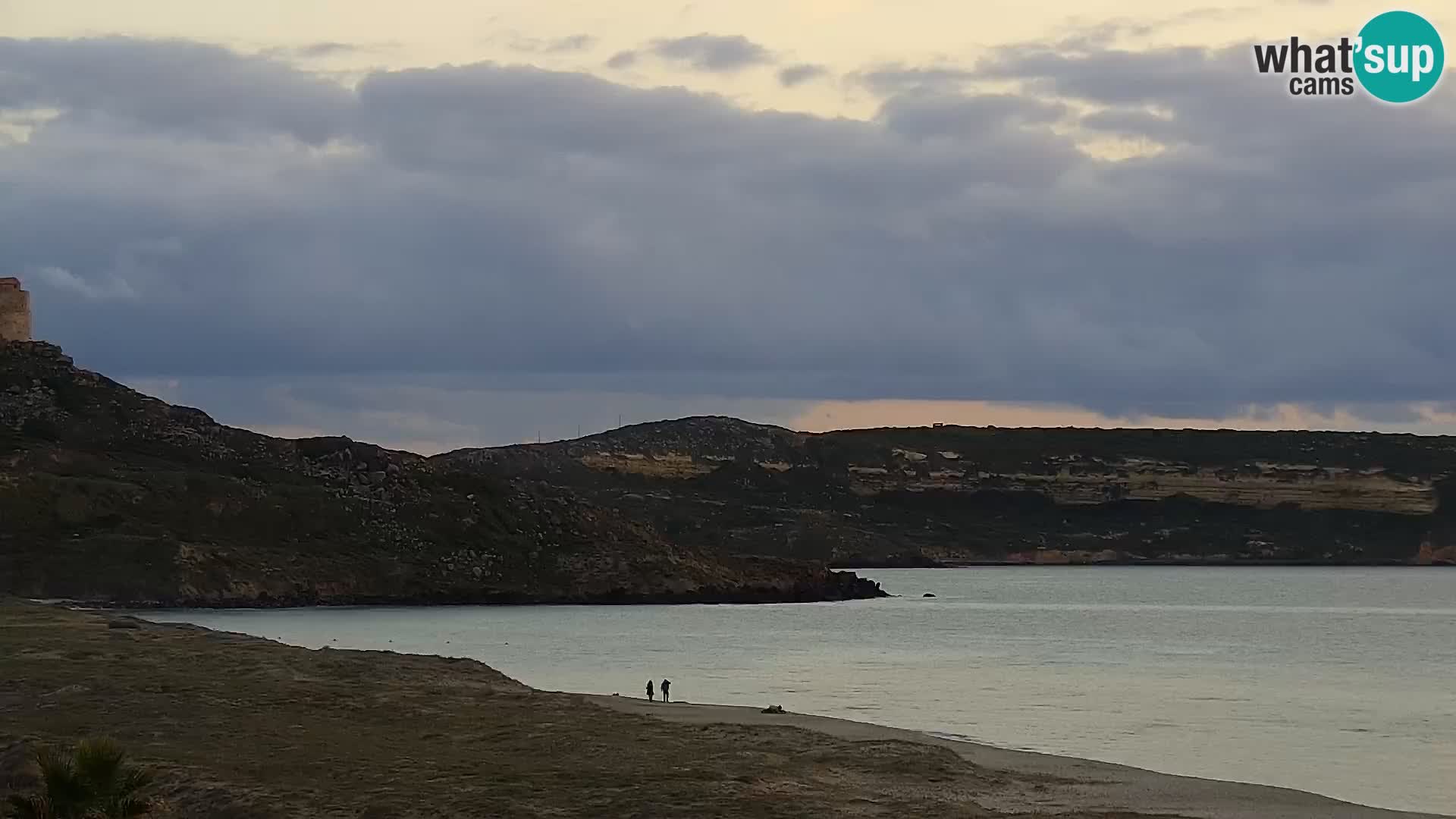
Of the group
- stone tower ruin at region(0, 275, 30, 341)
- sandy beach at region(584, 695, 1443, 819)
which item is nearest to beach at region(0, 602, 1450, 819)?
sandy beach at region(584, 695, 1443, 819)

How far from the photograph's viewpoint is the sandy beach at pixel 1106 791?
27.7 meters

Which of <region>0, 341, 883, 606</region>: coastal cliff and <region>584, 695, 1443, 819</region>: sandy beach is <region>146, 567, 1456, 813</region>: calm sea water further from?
<region>0, 341, 883, 606</region>: coastal cliff

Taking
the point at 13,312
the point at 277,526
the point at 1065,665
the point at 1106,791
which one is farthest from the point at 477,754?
the point at 13,312

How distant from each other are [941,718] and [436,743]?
18.4 m

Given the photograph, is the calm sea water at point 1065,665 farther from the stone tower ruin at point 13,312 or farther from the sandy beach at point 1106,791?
the stone tower ruin at point 13,312

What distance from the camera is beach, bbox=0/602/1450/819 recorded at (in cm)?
2467

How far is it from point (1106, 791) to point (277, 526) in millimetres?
88191

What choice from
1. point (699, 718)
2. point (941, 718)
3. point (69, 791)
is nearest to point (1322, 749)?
point (941, 718)

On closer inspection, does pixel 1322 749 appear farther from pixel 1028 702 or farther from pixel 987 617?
pixel 987 617

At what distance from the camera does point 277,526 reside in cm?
11138

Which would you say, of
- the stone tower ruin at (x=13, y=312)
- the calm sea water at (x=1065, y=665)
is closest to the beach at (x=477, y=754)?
the calm sea water at (x=1065, y=665)

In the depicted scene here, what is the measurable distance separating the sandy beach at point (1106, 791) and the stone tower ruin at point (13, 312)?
102531 millimetres

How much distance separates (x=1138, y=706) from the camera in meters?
49.8

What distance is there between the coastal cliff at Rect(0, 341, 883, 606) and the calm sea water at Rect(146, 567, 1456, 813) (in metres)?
3.76
